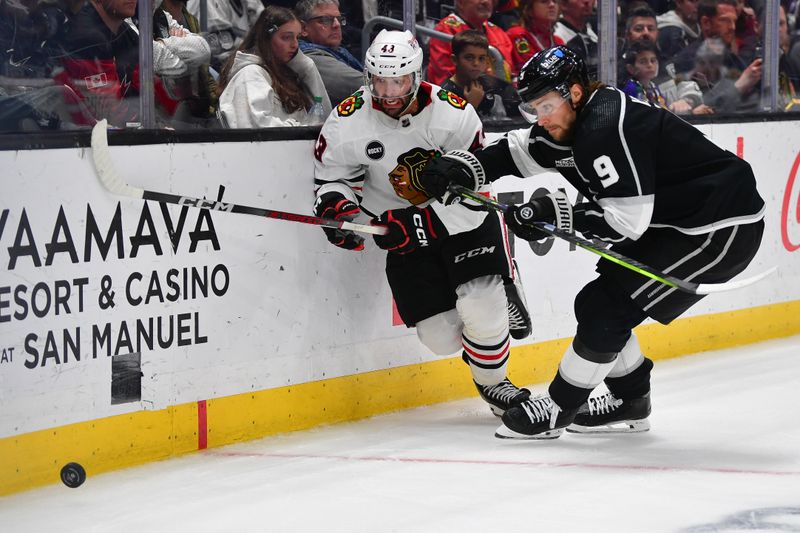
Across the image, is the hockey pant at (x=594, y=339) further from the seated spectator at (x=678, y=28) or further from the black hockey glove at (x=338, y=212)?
the seated spectator at (x=678, y=28)

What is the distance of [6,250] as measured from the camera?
10.4ft

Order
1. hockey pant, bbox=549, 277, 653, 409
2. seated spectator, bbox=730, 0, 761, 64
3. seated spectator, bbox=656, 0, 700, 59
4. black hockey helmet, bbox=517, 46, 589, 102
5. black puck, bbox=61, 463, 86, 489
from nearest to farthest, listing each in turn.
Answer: black puck, bbox=61, 463, 86, 489 → black hockey helmet, bbox=517, 46, 589, 102 → hockey pant, bbox=549, 277, 653, 409 → seated spectator, bbox=656, 0, 700, 59 → seated spectator, bbox=730, 0, 761, 64

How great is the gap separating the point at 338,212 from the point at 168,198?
547 mm

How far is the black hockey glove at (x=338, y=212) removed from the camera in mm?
3803

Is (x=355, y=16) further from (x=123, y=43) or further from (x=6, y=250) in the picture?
(x=6, y=250)

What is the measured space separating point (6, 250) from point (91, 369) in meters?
0.41

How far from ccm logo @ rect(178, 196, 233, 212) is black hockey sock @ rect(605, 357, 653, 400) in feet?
4.19

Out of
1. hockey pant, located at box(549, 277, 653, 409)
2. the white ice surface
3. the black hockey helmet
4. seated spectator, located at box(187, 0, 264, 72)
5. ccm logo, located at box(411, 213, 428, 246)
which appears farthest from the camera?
ccm logo, located at box(411, 213, 428, 246)

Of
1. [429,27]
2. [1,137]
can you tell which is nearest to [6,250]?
[1,137]

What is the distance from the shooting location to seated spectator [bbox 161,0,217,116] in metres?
3.68

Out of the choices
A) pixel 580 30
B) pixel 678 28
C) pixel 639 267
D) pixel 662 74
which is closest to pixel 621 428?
pixel 639 267

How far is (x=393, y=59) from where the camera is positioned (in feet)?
12.2

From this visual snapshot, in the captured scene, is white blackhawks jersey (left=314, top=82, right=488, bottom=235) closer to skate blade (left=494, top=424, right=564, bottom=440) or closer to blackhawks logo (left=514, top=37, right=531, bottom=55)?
skate blade (left=494, top=424, right=564, bottom=440)

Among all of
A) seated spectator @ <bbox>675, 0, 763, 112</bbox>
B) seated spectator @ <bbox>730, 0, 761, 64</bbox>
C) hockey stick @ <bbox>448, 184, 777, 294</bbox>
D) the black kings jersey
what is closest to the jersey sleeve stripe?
the black kings jersey
